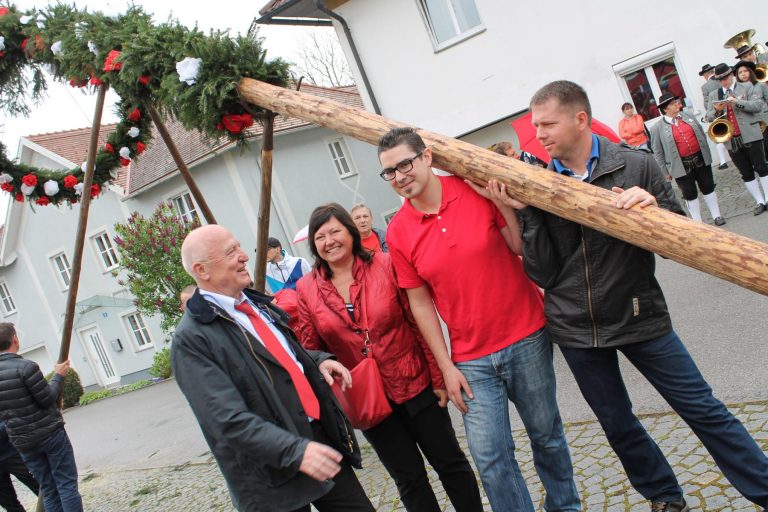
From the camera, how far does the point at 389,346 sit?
3.39m

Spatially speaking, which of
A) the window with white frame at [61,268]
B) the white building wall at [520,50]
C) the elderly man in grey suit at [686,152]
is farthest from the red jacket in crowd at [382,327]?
the window with white frame at [61,268]

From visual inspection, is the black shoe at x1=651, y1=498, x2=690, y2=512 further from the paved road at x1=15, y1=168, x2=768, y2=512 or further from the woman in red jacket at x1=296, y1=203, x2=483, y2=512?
the woman in red jacket at x1=296, y1=203, x2=483, y2=512

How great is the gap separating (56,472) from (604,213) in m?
5.91

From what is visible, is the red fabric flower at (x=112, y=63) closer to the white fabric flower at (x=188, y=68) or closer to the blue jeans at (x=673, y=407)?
A: the white fabric flower at (x=188, y=68)

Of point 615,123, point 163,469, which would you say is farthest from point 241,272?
point 615,123

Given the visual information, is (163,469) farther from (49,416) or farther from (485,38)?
(485,38)

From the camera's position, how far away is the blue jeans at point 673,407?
2725 millimetres

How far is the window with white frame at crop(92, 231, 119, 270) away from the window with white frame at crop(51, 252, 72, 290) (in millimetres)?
2850

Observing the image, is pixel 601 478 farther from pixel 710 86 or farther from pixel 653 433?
pixel 710 86

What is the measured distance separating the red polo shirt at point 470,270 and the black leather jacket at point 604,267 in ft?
0.61

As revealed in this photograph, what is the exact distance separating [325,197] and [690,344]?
17.9 metres

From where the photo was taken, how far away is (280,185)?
69.1 ft

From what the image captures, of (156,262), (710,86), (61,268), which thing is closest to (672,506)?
(710,86)

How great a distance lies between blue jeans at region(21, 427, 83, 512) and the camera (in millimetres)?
6148
